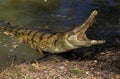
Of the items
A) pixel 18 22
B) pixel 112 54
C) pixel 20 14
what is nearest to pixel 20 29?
pixel 18 22

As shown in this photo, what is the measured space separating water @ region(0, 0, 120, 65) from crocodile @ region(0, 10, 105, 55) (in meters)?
0.23

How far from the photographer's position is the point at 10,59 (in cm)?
846

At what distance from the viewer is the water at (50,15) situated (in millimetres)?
9217

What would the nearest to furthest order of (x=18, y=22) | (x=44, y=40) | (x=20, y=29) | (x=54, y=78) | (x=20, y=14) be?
(x=54, y=78), (x=44, y=40), (x=20, y=29), (x=18, y=22), (x=20, y=14)

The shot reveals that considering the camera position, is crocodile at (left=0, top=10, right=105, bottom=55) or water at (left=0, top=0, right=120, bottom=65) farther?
water at (left=0, top=0, right=120, bottom=65)

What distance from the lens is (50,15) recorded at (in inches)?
471

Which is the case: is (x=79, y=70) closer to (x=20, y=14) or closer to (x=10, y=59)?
(x=10, y=59)

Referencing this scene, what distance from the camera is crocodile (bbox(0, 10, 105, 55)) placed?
7.64 metres

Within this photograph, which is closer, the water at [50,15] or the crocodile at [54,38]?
the crocodile at [54,38]

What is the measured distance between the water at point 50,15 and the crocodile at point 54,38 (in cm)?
23

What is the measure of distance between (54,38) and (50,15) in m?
3.29

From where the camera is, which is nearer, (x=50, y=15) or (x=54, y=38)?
(x=54, y=38)

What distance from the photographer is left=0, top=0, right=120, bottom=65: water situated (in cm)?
922

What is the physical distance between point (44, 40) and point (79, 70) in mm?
2337
